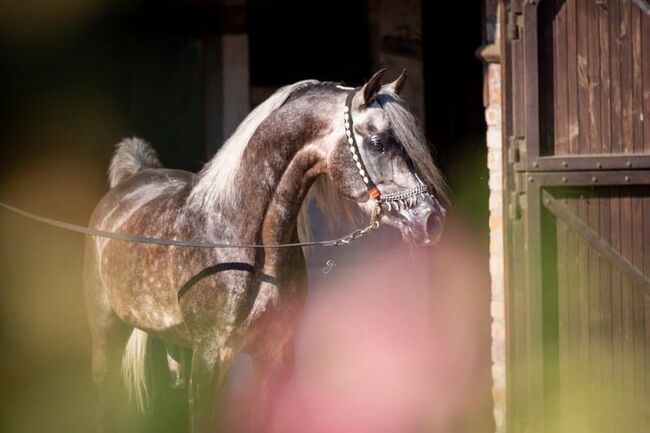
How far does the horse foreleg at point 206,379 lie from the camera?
4.72 metres

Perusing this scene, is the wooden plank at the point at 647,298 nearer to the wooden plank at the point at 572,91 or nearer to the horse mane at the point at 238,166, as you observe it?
the wooden plank at the point at 572,91

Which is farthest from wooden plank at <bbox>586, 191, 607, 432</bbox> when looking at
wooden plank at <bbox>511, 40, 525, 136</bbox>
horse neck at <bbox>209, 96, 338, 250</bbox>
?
horse neck at <bbox>209, 96, 338, 250</bbox>

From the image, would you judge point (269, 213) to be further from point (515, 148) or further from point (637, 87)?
point (637, 87)

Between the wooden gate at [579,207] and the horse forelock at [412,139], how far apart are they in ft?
3.57

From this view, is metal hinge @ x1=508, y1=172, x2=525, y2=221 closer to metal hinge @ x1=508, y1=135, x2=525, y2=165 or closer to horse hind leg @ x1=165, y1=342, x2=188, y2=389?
metal hinge @ x1=508, y1=135, x2=525, y2=165

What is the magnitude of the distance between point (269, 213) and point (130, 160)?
1887mm

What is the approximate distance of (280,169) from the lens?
184 inches

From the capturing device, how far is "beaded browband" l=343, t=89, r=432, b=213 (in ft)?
14.3

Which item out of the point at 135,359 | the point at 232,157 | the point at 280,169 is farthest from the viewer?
the point at 135,359

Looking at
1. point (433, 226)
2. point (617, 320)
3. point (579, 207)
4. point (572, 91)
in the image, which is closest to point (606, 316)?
point (617, 320)

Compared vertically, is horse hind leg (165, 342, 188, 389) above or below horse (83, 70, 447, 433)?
below

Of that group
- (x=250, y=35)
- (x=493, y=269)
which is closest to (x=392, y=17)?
(x=250, y=35)

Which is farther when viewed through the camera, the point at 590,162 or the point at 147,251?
the point at 590,162

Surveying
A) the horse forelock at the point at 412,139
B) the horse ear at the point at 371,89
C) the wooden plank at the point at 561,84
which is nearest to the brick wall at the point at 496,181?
the wooden plank at the point at 561,84
